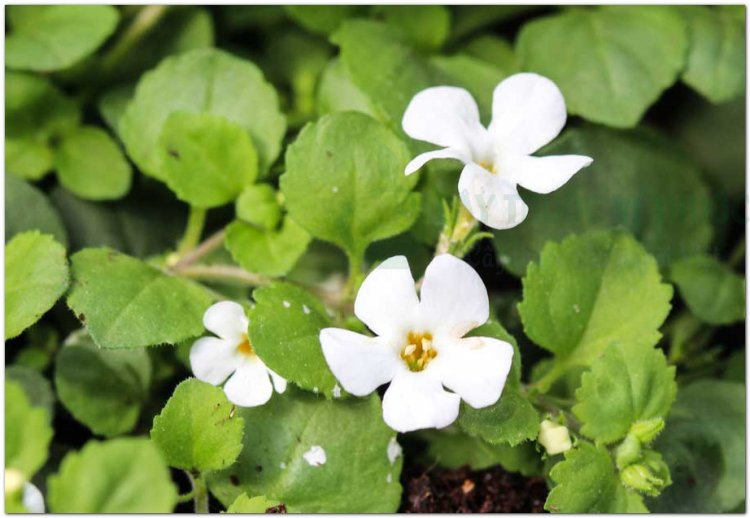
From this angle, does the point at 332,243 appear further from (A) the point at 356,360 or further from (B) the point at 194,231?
(A) the point at 356,360

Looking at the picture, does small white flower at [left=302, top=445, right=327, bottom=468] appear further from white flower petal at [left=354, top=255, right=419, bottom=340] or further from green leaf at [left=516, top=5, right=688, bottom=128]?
green leaf at [left=516, top=5, right=688, bottom=128]

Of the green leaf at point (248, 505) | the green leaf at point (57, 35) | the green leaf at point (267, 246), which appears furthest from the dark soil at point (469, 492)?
the green leaf at point (57, 35)

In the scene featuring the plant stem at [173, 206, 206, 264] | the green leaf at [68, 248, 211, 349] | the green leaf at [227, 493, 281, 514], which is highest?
the green leaf at [68, 248, 211, 349]

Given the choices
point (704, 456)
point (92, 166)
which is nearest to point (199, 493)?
point (92, 166)

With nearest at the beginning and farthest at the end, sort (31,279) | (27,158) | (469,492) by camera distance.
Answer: (31,279) → (469,492) → (27,158)

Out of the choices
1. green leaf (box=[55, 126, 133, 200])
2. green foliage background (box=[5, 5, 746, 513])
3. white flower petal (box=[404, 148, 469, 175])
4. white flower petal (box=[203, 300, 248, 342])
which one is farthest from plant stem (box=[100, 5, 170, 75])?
white flower petal (box=[404, 148, 469, 175])
